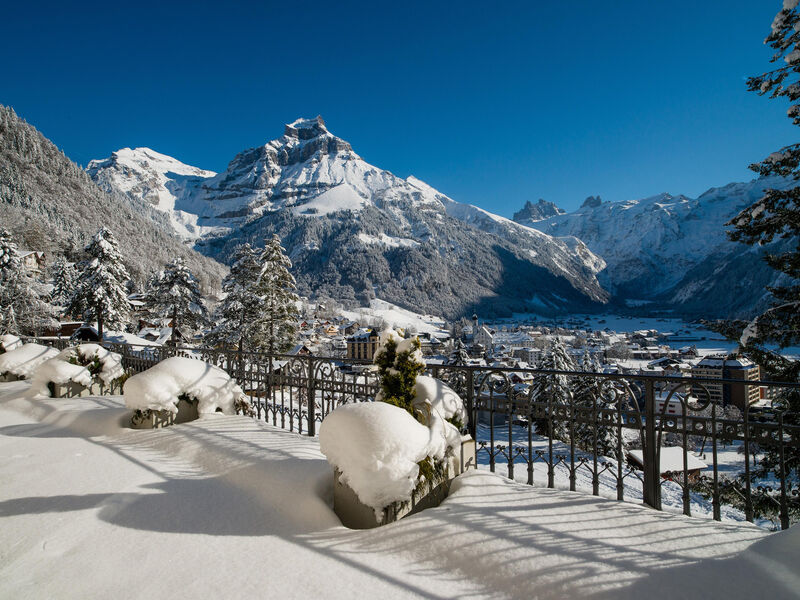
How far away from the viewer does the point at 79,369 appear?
9219mm

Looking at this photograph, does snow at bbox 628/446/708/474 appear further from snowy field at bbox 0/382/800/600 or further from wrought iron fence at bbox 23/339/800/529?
snowy field at bbox 0/382/800/600

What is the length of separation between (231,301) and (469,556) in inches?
1041

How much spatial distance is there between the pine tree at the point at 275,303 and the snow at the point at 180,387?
18.6 metres

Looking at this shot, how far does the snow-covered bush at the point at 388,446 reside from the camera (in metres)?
3.40

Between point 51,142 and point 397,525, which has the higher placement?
point 51,142

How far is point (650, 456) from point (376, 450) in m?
2.71

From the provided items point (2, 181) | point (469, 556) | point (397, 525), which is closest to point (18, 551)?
point (397, 525)

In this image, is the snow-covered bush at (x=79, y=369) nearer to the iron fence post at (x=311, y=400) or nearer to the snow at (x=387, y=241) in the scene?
the iron fence post at (x=311, y=400)

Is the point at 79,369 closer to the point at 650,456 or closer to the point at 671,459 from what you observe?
the point at 650,456

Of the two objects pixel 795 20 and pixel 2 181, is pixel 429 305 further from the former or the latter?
pixel 795 20

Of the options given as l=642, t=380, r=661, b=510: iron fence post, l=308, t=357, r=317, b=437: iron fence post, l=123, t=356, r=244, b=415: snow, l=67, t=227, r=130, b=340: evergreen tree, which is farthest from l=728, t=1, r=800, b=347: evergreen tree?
l=67, t=227, r=130, b=340: evergreen tree

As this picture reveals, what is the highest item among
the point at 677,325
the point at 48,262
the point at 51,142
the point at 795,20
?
the point at 51,142

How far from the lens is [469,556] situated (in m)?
3.07

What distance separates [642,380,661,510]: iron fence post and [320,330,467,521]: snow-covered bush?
1.86 metres
